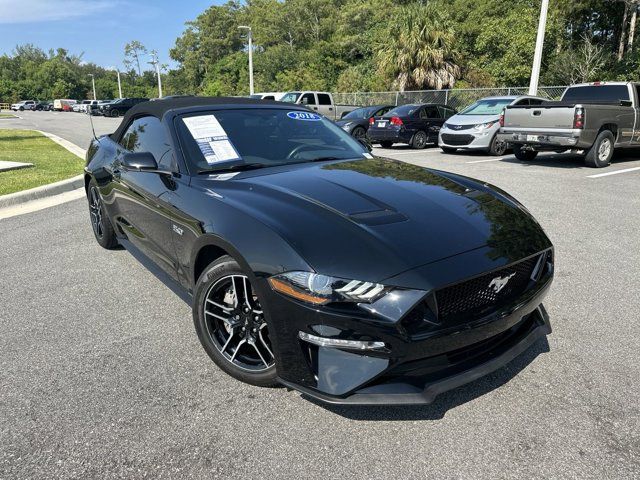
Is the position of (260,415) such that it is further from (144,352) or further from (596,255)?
(596,255)

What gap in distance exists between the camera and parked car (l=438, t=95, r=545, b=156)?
41.5 feet

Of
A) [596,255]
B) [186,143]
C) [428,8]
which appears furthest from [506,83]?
[186,143]

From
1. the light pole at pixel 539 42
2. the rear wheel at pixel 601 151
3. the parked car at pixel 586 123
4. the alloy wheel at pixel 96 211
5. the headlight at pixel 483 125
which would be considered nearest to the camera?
the alloy wheel at pixel 96 211

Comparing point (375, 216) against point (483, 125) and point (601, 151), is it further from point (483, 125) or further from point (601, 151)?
point (483, 125)

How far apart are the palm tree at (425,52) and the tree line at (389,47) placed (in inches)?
2.5

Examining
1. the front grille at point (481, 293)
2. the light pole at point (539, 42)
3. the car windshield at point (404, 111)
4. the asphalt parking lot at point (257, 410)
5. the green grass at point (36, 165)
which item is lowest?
the asphalt parking lot at point (257, 410)

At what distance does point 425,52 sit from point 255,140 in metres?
29.1

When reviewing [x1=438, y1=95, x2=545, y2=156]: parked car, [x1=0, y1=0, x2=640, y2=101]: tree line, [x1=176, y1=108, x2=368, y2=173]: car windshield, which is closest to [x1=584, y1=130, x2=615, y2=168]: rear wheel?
[x1=438, y1=95, x2=545, y2=156]: parked car

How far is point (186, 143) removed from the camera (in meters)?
3.30

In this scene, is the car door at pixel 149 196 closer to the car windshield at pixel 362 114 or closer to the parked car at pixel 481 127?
the parked car at pixel 481 127

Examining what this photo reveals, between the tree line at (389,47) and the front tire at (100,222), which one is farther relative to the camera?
the tree line at (389,47)

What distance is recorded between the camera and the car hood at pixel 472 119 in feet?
41.7

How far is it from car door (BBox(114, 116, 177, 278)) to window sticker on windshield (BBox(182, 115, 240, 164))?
0.69 feet

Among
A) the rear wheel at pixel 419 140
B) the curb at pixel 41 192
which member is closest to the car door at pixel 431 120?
the rear wheel at pixel 419 140
